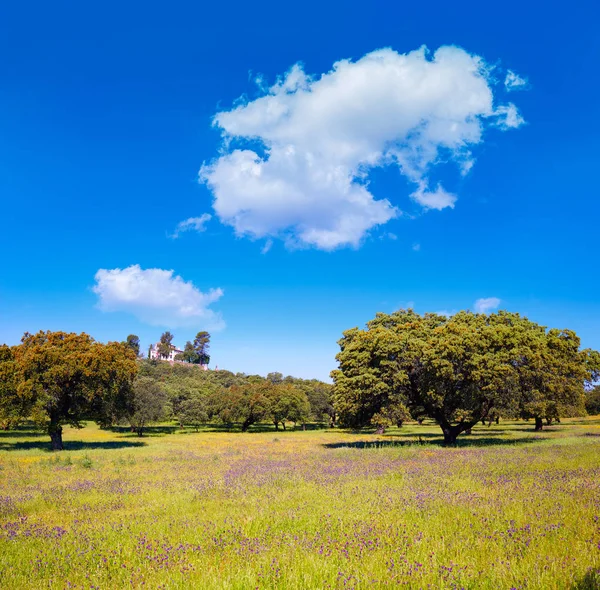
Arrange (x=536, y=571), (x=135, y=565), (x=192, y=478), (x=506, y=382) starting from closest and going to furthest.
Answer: (x=536, y=571)
(x=135, y=565)
(x=192, y=478)
(x=506, y=382)

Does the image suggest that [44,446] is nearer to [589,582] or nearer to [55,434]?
[55,434]

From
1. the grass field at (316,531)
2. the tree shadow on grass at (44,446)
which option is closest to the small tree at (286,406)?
the tree shadow on grass at (44,446)

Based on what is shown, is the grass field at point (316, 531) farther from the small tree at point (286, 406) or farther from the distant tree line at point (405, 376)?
the small tree at point (286, 406)

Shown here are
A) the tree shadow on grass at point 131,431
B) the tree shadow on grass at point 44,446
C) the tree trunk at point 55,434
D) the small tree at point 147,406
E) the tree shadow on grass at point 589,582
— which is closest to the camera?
the tree shadow on grass at point 589,582

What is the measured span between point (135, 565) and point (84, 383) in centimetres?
3121

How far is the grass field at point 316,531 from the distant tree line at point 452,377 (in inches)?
479

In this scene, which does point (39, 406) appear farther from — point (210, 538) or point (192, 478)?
point (210, 538)

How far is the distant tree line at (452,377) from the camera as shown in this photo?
28078 mm

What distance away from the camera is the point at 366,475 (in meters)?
16.0

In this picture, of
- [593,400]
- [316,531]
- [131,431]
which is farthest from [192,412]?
[593,400]

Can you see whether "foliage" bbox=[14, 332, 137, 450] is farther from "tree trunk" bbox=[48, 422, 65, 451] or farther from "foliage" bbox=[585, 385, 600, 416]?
"foliage" bbox=[585, 385, 600, 416]

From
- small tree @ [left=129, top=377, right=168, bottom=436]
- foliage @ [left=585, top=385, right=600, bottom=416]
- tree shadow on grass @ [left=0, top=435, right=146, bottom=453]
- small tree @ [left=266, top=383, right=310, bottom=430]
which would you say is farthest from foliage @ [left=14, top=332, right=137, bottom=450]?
foliage @ [left=585, top=385, right=600, bottom=416]

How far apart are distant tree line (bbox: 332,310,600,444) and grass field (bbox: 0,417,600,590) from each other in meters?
12.2

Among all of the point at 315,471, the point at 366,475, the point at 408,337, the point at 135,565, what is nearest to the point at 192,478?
the point at 315,471
